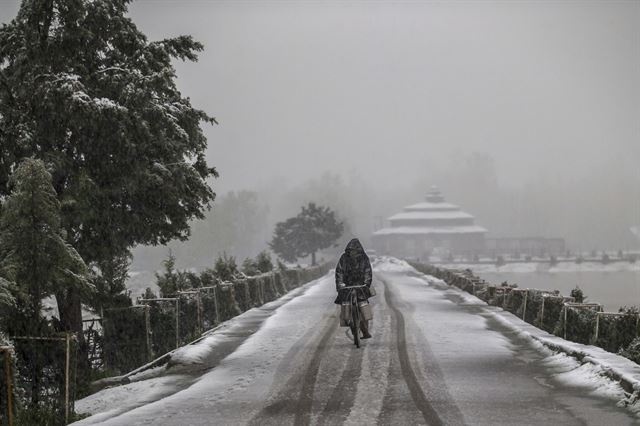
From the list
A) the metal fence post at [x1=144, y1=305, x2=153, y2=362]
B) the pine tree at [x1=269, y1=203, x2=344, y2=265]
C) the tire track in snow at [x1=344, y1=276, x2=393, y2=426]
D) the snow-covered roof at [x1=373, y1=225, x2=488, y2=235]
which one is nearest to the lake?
the snow-covered roof at [x1=373, y1=225, x2=488, y2=235]

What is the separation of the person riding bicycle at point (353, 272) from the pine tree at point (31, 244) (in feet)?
17.5

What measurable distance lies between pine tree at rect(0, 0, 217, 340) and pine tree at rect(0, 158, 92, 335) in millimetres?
2695

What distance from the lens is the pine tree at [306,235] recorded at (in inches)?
3563

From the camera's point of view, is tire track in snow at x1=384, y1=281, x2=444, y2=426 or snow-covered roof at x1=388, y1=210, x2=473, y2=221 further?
snow-covered roof at x1=388, y1=210, x2=473, y2=221

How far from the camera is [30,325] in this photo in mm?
11977

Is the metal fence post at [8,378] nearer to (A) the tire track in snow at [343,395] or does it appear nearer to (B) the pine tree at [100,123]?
(A) the tire track in snow at [343,395]

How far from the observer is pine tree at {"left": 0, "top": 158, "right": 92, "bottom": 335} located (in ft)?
40.8

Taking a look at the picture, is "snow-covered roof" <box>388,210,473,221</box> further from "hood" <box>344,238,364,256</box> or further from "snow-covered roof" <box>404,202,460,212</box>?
"hood" <box>344,238,364,256</box>

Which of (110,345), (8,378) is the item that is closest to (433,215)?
(110,345)

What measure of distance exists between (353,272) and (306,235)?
74.2 m

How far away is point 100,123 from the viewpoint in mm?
16766

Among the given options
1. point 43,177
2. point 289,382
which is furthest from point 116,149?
point 289,382

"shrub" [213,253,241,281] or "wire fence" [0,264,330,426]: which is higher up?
"shrub" [213,253,241,281]

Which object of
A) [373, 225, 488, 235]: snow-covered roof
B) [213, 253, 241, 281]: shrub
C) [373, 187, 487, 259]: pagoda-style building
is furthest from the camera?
[373, 225, 488, 235]: snow-covered roof
